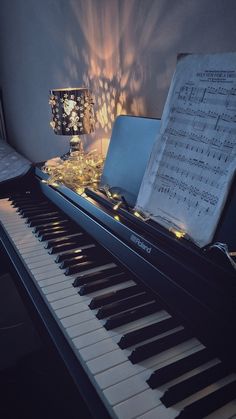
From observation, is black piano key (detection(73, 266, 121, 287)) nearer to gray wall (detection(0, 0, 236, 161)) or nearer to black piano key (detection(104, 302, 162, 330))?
black piano key (detection(104, 302, 162, 330))

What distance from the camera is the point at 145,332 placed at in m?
0.78

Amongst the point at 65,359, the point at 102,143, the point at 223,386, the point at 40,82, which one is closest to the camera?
the point at 223,386

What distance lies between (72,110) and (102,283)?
1061 mm

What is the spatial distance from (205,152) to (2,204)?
1.30m

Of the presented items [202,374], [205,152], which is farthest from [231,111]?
[202,374]

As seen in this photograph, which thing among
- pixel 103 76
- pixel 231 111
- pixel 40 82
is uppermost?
pixel 231 111

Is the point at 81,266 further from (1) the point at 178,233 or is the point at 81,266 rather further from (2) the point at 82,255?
(1) the point at 178,233

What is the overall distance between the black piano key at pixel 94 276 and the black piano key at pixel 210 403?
19.4 inches

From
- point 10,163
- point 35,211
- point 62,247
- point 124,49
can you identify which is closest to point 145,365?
point 62,247

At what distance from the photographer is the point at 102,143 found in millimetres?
2064

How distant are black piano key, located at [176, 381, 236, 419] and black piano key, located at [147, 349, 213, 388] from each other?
0.24ft

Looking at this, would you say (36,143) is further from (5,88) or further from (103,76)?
(103,76)

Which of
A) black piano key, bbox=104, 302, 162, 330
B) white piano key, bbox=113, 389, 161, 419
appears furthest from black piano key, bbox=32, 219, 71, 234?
white piano key, bbox=113, 389, 161, 419

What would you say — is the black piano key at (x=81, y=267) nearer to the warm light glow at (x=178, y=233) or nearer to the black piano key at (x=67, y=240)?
the black piano key at (x=67, y=240)
